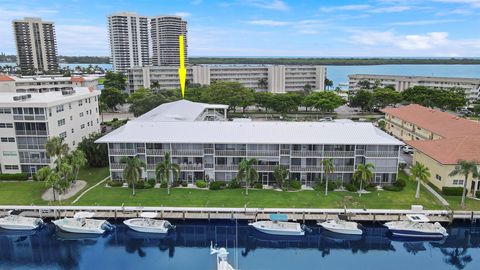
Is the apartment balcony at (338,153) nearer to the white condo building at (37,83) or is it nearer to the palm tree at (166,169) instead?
the palm tree at (166,169)

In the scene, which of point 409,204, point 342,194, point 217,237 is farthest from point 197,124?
point 409,204

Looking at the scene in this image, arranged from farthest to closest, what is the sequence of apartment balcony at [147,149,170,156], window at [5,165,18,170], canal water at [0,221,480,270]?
window at [5,165,18,170]
apartment balcony at [147,149,170,156]
canal water at [0,221,480,270]

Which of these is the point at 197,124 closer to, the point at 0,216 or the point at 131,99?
the point at 0,216

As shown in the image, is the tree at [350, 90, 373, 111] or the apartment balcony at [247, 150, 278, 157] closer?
the apartment balcony at [247, 150, 278, 157]

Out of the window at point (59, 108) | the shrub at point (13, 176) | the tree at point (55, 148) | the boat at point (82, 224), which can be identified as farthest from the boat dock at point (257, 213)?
the window at point (59, 108)

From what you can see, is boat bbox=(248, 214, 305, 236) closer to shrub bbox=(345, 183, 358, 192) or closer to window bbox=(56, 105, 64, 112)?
shrub bbox=(345, 183, 358, 192)

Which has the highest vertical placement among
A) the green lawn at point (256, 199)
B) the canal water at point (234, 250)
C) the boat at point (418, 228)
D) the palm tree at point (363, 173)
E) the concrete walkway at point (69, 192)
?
the palm tree at point (363, 173)

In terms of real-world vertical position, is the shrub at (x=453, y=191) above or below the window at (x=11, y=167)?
below

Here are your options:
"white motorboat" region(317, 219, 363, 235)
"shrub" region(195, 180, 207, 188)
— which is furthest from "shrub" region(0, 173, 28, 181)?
"white motorboat" region(317, 219, 363, 235)
